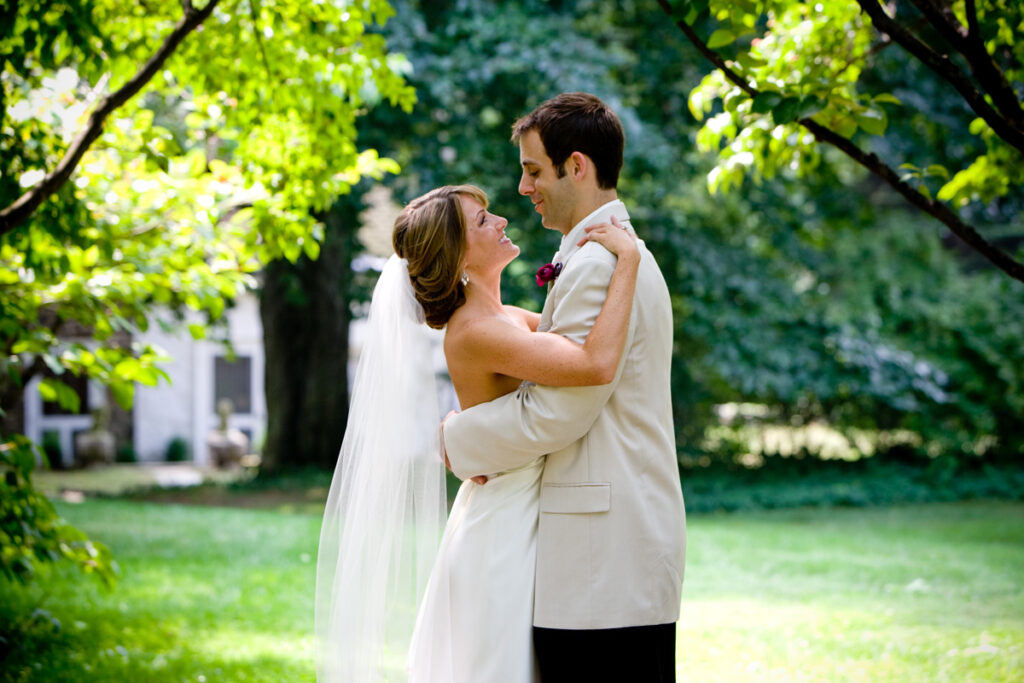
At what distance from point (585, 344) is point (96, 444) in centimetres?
1933

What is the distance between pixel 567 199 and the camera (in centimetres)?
296

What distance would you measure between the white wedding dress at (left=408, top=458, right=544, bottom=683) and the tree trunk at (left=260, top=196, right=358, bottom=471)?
12.2 metres

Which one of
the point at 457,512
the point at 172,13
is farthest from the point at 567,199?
the point at 172,13

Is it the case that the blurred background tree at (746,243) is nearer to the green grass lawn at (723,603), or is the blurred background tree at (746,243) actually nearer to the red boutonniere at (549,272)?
the green grass lawn at (723,603)

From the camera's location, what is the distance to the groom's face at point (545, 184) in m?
2.91

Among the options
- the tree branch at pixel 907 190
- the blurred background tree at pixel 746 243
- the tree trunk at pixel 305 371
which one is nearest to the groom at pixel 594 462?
the tree branch at pixel 907 190

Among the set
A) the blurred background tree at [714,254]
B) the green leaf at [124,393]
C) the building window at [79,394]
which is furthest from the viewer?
the building window at [79,394]

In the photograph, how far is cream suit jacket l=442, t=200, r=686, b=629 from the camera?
109 inches

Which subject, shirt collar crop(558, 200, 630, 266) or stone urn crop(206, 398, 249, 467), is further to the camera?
stone urn crop(206, 398, 249, 467)

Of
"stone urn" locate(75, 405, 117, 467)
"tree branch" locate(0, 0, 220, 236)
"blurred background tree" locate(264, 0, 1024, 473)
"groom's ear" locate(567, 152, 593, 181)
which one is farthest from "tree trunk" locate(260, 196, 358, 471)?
"groom's ear" locate(567, 152, 593, 181)

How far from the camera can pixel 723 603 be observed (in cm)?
740

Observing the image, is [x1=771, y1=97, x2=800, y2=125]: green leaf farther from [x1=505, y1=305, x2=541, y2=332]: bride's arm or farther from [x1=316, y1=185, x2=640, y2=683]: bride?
[x1=505, y1=305, x2=541, y2=332]: bride's arm

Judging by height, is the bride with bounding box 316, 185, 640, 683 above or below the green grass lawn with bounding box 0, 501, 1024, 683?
above

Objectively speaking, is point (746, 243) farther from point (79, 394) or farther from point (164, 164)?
point (79, 394)
